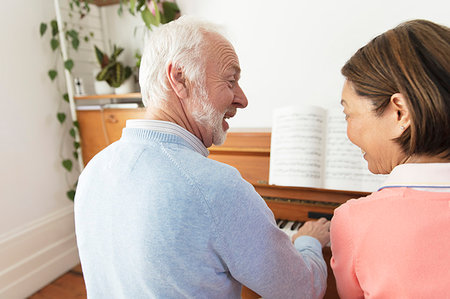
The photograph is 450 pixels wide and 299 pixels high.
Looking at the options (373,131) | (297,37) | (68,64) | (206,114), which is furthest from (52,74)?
(373,131)

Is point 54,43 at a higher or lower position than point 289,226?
higher

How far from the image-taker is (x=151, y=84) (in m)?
0.90

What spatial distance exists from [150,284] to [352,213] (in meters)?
0.53

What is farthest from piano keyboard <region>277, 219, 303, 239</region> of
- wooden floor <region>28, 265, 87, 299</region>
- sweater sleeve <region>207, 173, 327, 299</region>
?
wooden floor <region>28, 265, 87, 299</region>

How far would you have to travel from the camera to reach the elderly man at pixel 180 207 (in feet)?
2.33

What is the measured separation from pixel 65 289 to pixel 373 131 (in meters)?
2.51

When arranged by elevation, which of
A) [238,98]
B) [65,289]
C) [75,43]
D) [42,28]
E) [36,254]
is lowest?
[65,289]

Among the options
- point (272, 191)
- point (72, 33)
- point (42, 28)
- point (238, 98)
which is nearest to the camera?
point (238, 98)

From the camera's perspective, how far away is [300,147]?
1347 mm

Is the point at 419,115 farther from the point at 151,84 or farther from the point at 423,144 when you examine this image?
the point at 151,84

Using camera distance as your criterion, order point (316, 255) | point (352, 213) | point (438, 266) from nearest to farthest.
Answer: point (438, 266)
point (352, 213)
point (316, 255)

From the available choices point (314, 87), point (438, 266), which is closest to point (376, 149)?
point (438, 266)

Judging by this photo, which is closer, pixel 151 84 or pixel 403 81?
pixel 403 81

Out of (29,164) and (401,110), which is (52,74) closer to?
(29,164)
